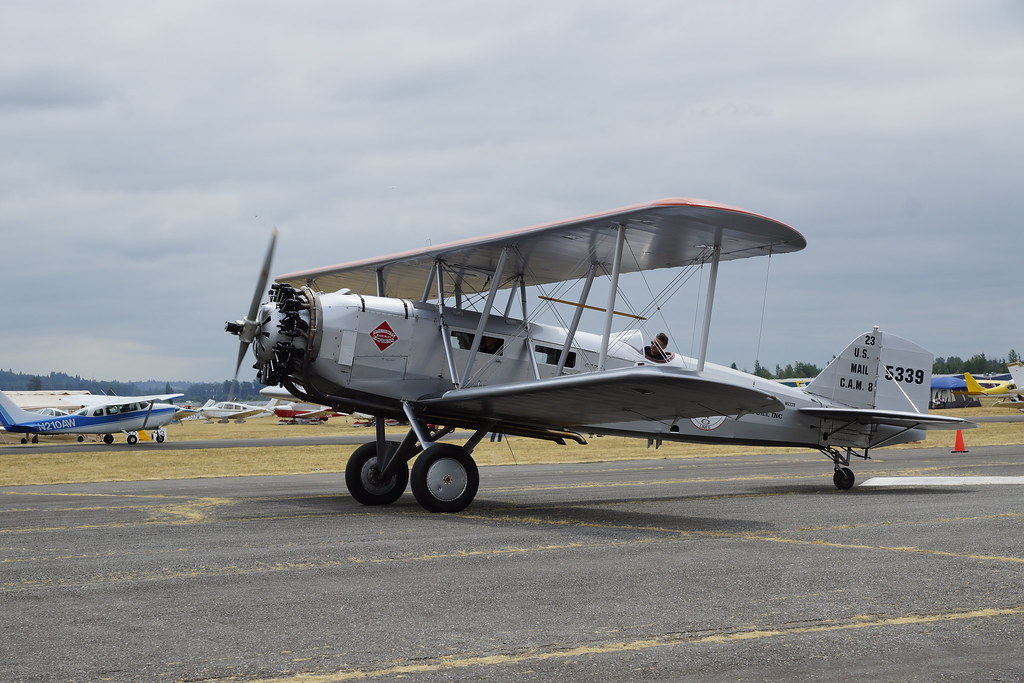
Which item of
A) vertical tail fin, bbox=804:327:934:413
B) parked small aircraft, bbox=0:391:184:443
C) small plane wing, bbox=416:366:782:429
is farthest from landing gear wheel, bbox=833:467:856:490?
parked small aircraft, bbox=0:391:184:443

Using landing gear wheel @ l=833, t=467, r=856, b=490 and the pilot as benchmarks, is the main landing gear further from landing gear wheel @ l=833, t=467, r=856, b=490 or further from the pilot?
landing gear wheel @ l=833, t=467, r=856, b=490

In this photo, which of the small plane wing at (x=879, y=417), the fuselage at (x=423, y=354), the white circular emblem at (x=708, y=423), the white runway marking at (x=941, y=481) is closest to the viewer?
the fuselage at (x=423, y=354)

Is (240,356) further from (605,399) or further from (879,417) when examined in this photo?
(879,417)

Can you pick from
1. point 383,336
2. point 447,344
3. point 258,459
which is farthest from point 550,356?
point 258,459

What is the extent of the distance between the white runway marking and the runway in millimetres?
3934

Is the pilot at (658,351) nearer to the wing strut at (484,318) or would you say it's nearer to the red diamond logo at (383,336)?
the wing strut at (484,318)

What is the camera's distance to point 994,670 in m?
5.03

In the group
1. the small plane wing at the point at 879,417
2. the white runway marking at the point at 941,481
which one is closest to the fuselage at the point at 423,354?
the small plane wing at the point at 879,417

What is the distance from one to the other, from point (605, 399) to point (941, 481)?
9.07 meters

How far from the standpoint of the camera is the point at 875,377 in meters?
19.0

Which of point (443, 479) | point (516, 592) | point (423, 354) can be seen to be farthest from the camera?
point (423, 354)

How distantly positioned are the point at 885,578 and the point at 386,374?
26.2 feet

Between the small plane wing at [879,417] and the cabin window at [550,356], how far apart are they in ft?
16.6

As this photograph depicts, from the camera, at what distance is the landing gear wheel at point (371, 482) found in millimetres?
14633
